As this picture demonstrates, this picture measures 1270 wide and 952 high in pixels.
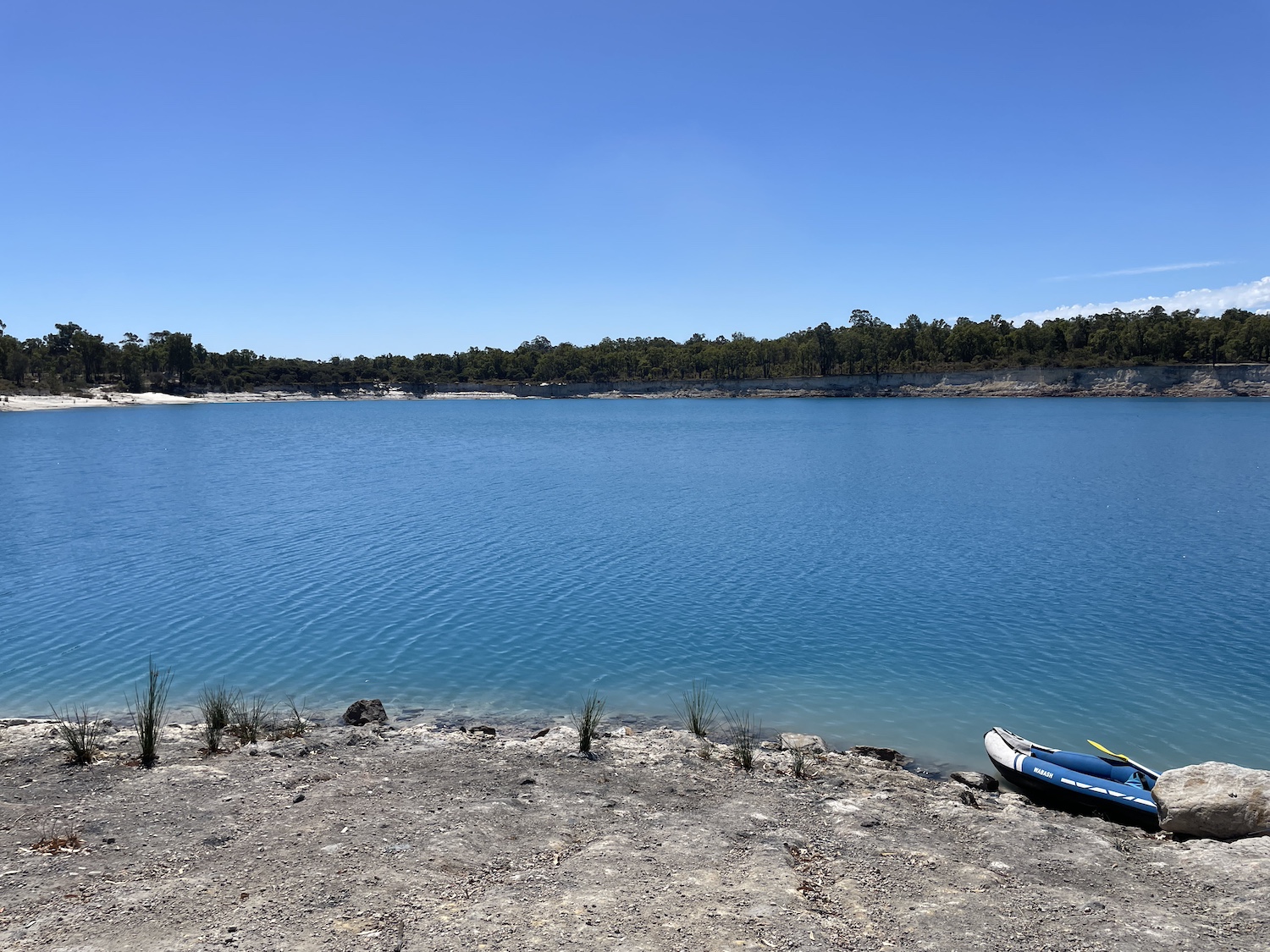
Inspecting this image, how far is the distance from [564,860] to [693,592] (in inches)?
607

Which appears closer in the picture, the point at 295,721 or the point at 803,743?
the point at 803,743

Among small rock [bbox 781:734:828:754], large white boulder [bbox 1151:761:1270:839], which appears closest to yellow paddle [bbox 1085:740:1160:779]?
large white boulder [bbox 1151:761:1270:839]

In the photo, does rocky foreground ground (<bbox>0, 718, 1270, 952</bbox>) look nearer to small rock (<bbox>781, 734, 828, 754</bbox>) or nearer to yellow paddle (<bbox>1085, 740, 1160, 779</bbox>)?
small rock (<bbox>781, 734, 828, 754</bbox>)

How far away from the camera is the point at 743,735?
13992mm

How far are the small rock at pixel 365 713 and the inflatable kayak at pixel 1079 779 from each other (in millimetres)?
10398

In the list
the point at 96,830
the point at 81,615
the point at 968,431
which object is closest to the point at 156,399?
the point at 968,431

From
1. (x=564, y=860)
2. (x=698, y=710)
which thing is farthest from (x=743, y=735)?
(x=564, y=860)

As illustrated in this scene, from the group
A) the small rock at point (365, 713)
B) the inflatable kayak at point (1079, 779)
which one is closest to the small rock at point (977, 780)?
the inflatable kayak at point (1079, 779)

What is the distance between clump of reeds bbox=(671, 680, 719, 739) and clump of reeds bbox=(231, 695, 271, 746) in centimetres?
725

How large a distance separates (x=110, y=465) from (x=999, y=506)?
194 feet

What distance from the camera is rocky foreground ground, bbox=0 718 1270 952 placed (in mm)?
7320

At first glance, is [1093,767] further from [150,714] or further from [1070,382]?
[1070,382]

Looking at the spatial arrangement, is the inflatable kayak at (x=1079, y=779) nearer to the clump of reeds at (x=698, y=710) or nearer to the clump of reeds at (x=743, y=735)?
the clump of reeds at (x=743, y=735)

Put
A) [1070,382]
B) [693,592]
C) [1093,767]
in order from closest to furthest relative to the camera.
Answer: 1. [1093,767]
2. [693,592]
3. [1070,382]
